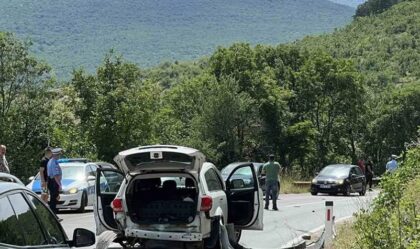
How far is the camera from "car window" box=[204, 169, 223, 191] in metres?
11.3

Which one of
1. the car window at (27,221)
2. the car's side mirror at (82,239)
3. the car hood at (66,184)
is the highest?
the car window at (27,221)

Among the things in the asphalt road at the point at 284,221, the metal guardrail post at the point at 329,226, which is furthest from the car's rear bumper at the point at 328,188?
the metal guardrail post at the point at 329,226

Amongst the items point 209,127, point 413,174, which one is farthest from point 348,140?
point 413,174

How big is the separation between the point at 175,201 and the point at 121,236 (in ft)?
3.25

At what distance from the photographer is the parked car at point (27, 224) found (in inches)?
195

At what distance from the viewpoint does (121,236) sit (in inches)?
440

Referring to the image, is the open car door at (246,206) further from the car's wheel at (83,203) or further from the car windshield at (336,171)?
the car windshield at (336,171)

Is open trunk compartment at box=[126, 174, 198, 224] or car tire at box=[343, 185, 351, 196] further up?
open trunk compartment at box=[126, 174, 198, 224]

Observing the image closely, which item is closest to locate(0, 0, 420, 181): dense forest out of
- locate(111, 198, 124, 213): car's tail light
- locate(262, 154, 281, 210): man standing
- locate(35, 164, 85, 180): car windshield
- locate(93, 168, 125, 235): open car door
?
locate(35, 164, 85, 180): car windshield

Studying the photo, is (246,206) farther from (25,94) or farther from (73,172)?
(25,94)

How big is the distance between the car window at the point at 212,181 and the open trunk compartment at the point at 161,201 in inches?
9.5

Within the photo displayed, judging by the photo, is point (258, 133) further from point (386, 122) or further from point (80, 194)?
point (80, 194)

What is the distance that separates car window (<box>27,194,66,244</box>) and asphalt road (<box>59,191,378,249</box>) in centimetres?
737

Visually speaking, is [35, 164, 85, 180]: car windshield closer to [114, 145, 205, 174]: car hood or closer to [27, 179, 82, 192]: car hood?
[27, 179, 82, 192]: car hood
